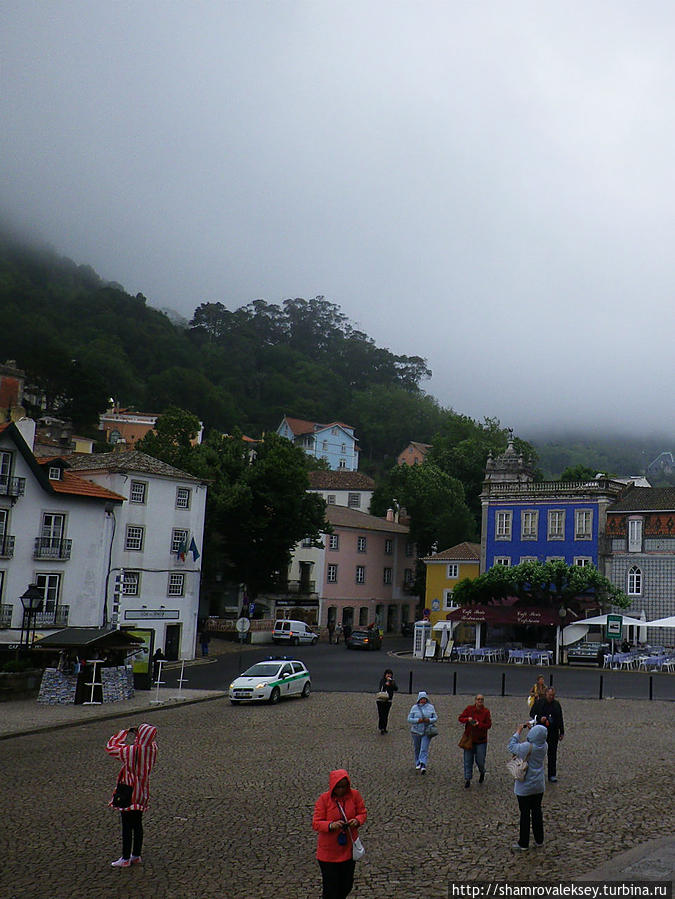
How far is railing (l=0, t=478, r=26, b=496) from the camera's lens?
36.7 meters

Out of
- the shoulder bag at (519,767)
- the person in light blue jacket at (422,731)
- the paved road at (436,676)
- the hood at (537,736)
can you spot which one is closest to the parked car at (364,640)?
the paved road at (436,676)

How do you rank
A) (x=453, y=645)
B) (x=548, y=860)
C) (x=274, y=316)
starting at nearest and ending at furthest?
(x=548, y=860) → (x=453, y=645) → (x=274, y=316)

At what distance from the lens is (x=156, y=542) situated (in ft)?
148

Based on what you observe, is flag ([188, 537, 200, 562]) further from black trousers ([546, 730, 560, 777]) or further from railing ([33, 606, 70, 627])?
black trousers ([546, 730, 560, 777])

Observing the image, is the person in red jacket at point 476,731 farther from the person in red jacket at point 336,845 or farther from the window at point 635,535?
the window at point 635,535

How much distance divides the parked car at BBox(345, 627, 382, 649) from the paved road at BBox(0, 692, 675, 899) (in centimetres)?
3112

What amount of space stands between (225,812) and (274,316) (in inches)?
6407

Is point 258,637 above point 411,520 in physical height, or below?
below

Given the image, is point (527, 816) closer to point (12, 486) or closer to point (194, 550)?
point (12, 486)

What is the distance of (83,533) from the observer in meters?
40.0

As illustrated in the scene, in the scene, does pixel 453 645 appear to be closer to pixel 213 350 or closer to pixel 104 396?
pixel 104 396

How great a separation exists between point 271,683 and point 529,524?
3223cm

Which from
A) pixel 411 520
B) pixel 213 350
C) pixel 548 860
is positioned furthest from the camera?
pixel 213 350

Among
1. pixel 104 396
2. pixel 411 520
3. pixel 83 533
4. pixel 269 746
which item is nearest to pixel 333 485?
pixel 411 520
